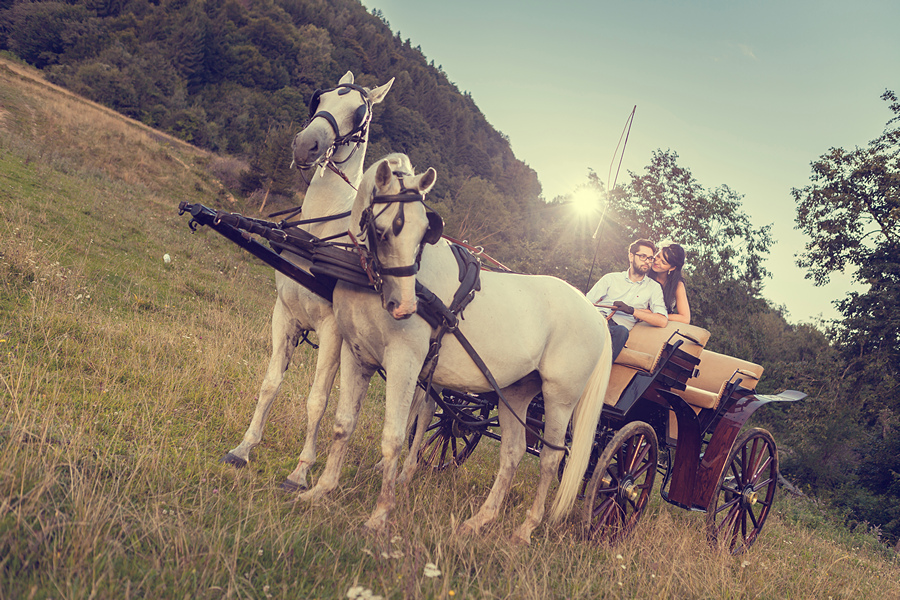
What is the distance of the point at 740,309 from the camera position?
822 inches

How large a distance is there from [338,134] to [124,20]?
66513mm

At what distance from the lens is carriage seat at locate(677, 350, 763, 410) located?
476 cm

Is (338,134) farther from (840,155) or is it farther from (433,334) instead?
(840,155)

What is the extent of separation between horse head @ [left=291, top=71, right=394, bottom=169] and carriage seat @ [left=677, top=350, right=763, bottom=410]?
3.76 meters

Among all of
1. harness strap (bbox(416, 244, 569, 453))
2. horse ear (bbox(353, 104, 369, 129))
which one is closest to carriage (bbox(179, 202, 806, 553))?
harness strap (bbox(416, 244, 569, 453))

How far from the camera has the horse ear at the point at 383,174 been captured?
274 cm

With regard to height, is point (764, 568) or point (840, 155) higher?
point (840, 155)

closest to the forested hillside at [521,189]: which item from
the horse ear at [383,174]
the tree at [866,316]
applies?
the tree at [866,316]

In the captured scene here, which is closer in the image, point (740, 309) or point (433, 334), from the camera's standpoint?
point (433, 334)

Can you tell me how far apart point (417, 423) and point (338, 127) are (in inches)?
108

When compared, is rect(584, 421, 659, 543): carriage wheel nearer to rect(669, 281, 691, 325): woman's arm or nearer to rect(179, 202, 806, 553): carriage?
rect(179, 202, 806, 553): carriage

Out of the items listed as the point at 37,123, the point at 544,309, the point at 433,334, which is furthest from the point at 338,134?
the point at 37,123

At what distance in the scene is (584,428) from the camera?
166 inches

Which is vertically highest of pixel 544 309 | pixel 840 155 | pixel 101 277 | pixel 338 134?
pixel 840 155
